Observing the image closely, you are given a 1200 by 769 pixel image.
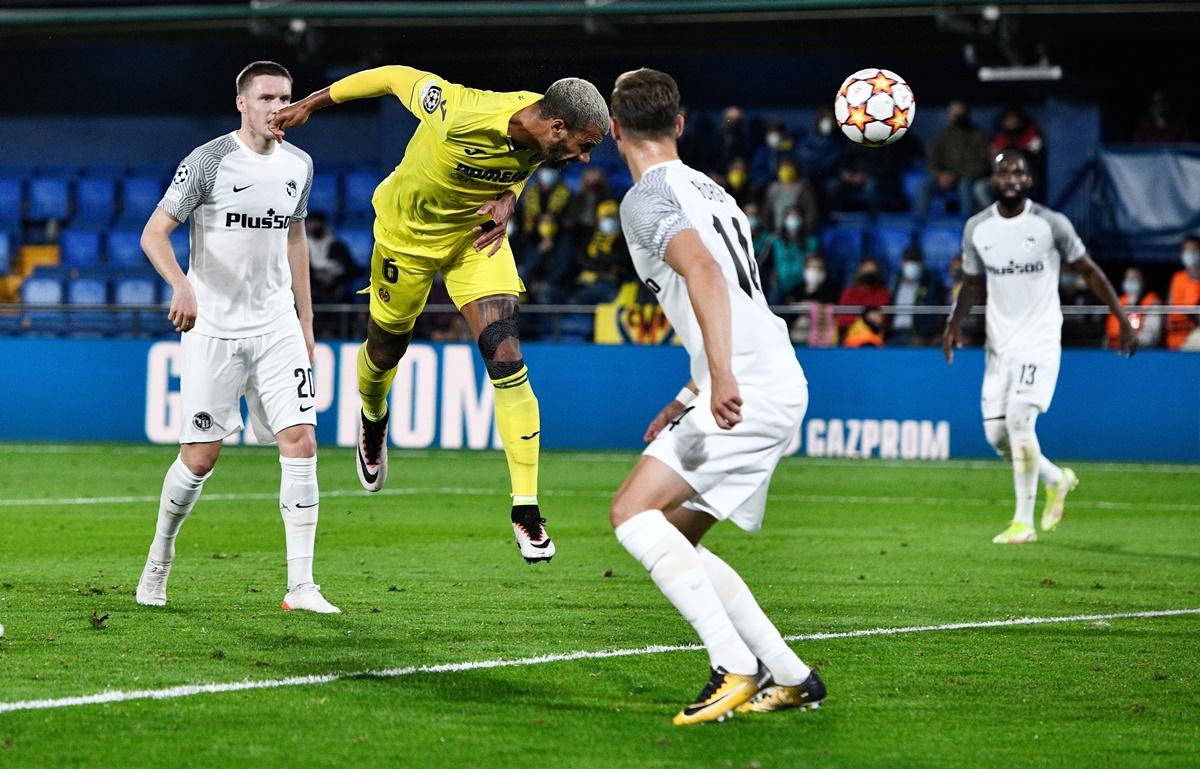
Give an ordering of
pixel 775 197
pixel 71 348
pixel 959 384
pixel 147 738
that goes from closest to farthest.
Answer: pixel 147 738 < pixel 959 384 < pixel 71 348 < pixel 775 197

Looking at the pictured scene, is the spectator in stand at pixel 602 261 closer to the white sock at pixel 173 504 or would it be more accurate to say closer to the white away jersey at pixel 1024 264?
the white away jersey at pixel 1024 264

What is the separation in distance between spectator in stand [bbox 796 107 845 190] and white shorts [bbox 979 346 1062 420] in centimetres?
1035

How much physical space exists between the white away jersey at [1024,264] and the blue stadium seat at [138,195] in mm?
16552

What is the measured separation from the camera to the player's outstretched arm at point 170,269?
273 inches

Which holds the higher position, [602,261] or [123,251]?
[602,261]

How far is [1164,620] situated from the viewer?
303 inches

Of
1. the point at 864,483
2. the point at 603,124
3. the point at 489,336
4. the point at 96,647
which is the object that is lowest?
the point at 864,483

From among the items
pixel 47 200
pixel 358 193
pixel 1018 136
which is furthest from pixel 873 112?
pixel 47 200

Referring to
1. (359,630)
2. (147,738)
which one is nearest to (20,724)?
(147,738)

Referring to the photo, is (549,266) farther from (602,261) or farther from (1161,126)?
(1161,126)

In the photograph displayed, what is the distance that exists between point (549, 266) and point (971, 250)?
9.39m

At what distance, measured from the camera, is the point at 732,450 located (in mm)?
5324

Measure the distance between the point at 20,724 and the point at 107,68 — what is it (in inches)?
955

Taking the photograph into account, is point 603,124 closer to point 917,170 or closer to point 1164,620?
point 1164,620
